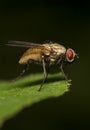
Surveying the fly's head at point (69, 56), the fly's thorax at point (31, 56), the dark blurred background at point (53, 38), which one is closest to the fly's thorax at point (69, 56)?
the fly's head at point (69, 56)

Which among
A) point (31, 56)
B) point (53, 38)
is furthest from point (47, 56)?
point (53, 38)

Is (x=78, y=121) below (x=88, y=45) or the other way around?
below

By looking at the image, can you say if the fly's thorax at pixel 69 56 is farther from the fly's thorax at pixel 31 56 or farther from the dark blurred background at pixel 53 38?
the dark blurred background at pixel 53 38

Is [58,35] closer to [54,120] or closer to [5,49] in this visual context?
[5,49]

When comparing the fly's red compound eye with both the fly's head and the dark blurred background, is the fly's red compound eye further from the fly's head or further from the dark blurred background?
the dark blurred background

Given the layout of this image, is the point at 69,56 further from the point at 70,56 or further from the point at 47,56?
the point at 47,56

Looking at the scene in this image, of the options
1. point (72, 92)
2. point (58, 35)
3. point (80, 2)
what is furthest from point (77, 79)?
point (80, 2)

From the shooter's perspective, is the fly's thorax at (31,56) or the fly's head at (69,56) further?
the fly's head at (69,56)

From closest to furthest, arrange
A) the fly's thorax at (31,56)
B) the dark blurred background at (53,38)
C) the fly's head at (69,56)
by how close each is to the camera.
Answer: the fly's thorax at (31,56) → the fly's head at (69,56) → the dark blurred background at (53,38)
